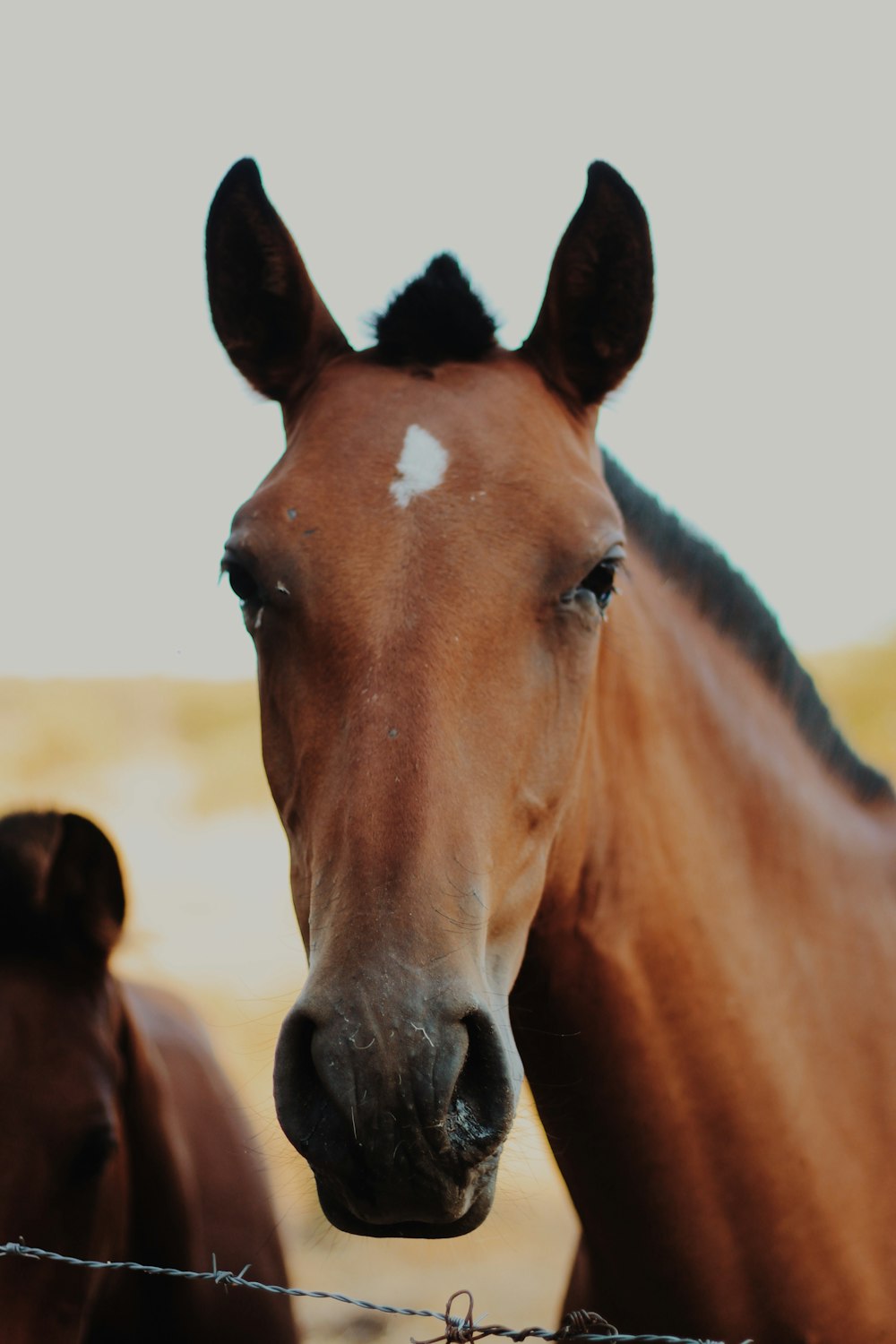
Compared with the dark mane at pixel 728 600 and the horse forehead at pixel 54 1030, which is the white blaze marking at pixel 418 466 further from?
the horse forehead at pixel 54 1030

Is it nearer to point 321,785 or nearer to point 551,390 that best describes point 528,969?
point 321,785

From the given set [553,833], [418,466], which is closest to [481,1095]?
[553,833]

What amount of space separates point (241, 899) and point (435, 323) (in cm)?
1604

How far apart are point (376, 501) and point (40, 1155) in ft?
6.44

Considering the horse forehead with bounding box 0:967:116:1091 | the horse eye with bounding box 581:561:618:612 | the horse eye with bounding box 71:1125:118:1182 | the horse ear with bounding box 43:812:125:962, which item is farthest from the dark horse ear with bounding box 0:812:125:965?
the horse eye with bounding box 581:561:618:612

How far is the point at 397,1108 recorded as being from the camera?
1.65 metres

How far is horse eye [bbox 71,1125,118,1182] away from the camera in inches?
122

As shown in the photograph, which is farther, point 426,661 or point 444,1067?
point 426,661

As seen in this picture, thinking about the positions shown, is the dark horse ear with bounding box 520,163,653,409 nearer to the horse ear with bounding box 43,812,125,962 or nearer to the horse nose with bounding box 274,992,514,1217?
the horse nose with bounding box 274,992,514,1217

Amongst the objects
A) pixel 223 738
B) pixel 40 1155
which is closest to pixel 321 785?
pixel 40 1155

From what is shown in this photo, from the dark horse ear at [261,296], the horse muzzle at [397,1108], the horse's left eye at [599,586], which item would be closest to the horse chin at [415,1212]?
the horse muzzle at [397,1108]

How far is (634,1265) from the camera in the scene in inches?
93.4

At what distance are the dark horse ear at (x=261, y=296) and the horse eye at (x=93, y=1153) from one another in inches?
77.7

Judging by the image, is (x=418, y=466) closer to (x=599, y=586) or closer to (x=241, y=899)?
(x=599, y=586)
